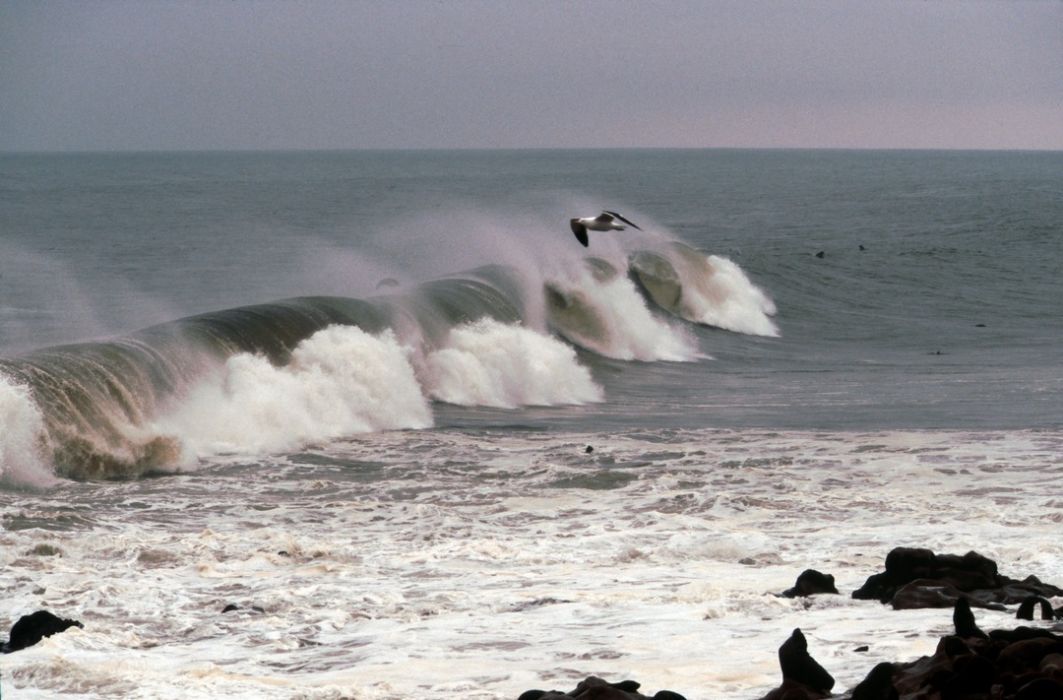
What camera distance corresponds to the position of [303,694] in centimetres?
931

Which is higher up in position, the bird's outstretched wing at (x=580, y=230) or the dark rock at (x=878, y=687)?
the bird's outstretched wing at (x=580, y=230)

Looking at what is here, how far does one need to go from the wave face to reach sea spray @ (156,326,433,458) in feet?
0.10

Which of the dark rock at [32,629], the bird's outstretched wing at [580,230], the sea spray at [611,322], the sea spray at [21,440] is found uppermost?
the bird's outstretched wing at [580,230]

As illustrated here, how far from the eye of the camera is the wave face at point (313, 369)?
61.7ft

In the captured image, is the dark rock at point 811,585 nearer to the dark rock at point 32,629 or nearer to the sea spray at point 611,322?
the dark rock at point 32,629

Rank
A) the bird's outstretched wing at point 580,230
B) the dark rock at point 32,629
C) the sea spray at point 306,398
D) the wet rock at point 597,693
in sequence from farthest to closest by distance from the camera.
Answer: the sea spray at point 306,398 < the bird's outstretched wing at point 580,230 < the dark rock at point 32,629 < the wet rock at point 597,693

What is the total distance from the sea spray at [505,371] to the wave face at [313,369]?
39 millimetres

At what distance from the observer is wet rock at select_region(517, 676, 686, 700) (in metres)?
8.38

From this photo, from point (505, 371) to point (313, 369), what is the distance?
14.6ft

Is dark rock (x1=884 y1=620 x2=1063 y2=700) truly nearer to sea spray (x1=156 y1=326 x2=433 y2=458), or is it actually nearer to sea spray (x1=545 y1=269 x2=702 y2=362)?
sea spray (x1=156 y1=326 x2=433 y2=458)

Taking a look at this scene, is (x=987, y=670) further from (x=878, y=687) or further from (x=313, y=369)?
(x=313, y=369)

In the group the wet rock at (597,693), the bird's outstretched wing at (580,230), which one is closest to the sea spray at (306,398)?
the bird's outstretched wing at (580,230)

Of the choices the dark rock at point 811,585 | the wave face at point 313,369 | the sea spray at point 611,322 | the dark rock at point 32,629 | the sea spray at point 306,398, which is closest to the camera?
the dark rock at point 32,629

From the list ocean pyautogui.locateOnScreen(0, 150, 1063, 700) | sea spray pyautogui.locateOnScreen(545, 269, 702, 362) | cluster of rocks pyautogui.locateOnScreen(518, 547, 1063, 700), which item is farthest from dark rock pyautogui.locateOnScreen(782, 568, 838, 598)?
sea spray pyautogui.locateOnScreen(545, 269, 702, 362)
